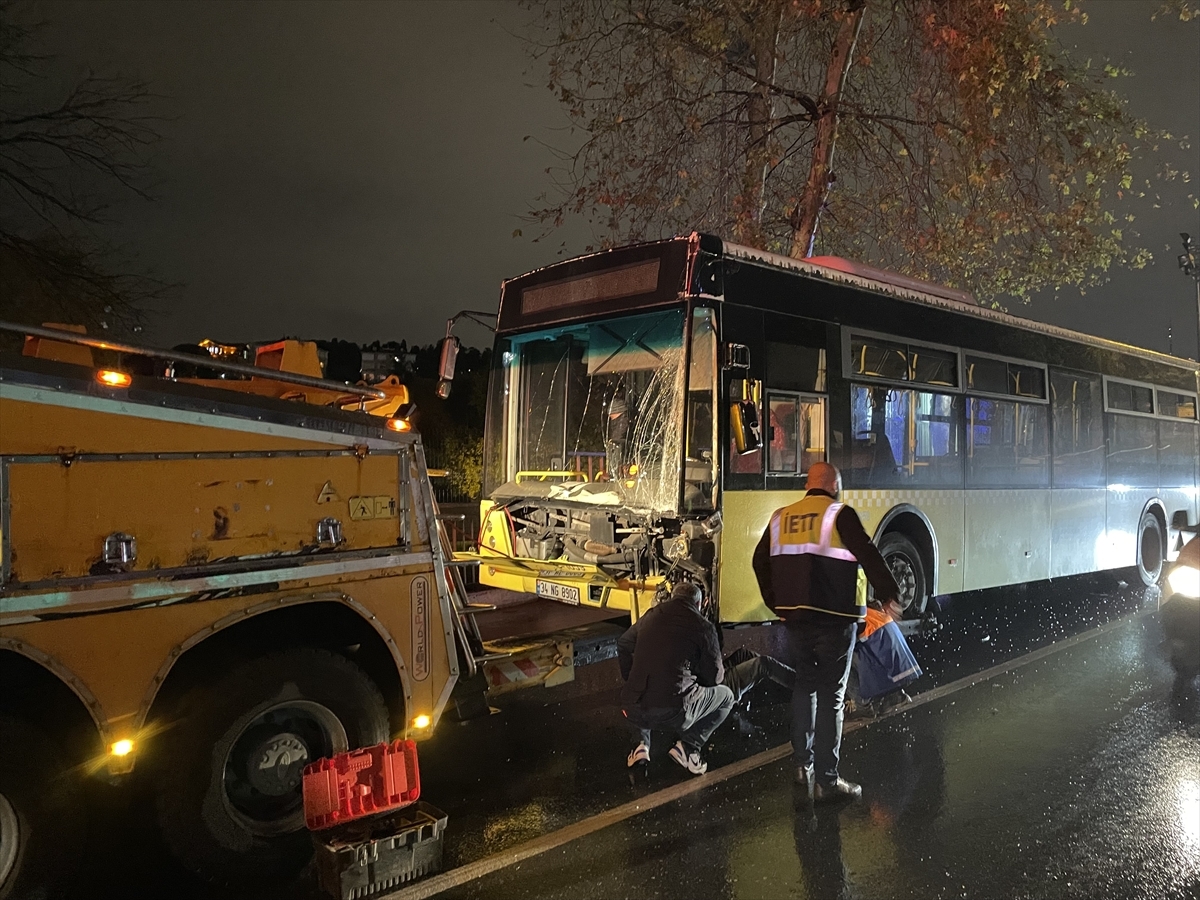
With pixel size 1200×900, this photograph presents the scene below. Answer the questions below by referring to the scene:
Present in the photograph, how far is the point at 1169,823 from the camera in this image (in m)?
4.69

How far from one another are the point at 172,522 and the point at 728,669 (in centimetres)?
358

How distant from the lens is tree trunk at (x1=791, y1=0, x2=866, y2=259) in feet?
43.3

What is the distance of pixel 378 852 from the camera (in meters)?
3.92

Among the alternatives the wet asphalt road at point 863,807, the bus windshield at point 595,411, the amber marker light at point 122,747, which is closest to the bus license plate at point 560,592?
the bus windshield at point 595,411

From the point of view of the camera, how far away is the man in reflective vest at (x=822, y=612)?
199 inches

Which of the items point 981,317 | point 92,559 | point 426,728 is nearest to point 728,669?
point 426,728

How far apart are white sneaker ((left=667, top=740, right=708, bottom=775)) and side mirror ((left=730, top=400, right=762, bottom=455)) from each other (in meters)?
2.16

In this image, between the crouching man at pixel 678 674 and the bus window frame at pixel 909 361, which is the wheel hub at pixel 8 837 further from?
the bus window frame at pixel 909 361

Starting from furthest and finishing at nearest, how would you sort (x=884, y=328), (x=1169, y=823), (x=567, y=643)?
(x=884, y=328), (x=567, y=643), (x=1169, y=823)

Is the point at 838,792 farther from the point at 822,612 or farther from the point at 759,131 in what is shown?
the point at 759,131

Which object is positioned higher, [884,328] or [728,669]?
[884,328]

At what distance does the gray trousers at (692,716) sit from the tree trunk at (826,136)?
9805 millimetres

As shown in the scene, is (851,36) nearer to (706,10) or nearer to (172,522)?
(706,10)

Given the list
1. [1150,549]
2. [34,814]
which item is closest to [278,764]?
[34,814]
